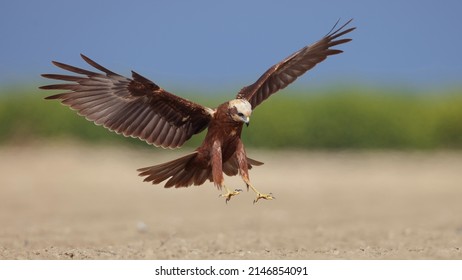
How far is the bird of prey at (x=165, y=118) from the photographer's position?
9.57 m

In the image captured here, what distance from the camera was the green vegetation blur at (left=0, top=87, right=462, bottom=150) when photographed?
2773cm

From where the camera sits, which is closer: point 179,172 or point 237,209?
point 179,172

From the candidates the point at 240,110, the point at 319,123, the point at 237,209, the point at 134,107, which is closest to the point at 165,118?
the point at 134,107

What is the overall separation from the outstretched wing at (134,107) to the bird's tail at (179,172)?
1.39ft

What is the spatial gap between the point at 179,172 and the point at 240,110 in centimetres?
136

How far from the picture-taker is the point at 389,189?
22594 millimetres

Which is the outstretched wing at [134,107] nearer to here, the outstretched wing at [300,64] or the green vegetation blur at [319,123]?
the outstretched wing at [300,64]

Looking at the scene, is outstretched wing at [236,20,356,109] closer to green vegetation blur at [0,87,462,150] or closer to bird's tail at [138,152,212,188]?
bird's tail at [138,152,212,188]

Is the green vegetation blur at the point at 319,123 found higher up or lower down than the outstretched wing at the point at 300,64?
higher up

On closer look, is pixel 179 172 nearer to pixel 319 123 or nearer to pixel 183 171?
pixel 183 171

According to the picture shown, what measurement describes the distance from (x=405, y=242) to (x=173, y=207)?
9155 mm

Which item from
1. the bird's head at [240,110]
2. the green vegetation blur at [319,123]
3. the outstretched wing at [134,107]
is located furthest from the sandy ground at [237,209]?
the bird's head at [240,110]

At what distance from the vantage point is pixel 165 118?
10.2 metres

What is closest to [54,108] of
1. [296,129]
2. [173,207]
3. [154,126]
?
[296,129]
